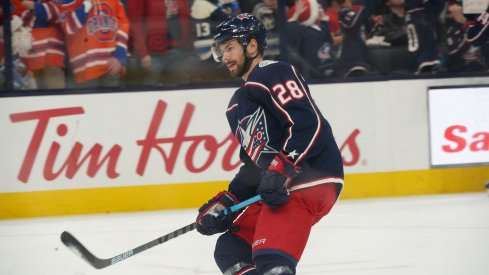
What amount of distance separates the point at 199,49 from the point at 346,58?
0.94 metres


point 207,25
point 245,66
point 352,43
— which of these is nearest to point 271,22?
point 207,25

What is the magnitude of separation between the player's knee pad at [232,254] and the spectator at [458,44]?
343 centimetres

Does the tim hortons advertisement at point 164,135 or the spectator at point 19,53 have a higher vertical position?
the spectator at point 19,53

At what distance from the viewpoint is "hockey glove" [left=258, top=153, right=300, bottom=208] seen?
214 centimetres

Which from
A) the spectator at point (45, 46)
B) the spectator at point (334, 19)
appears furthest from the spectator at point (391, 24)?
the spectator at point (45, 46)

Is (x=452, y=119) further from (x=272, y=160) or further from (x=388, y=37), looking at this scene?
(x=272, y=160)

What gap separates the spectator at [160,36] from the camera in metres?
5.23

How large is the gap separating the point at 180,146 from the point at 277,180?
121 inches

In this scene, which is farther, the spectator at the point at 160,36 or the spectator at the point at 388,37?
the spectator at the point at 388,37

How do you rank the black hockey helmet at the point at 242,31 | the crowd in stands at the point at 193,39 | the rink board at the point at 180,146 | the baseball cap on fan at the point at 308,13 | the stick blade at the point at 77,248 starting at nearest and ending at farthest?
the black hockey helmet at the point at 242,31 < the stick blade at the point at 77,248 < the rink board at the point at 180,146 < the crowd in stands at the point at 193,39 < the baseball cap on fan at the point at 308,13

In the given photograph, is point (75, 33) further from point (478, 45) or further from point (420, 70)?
point (478, 45)

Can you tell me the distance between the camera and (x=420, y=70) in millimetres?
5457

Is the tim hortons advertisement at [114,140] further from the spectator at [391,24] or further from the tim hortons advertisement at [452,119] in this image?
the tim hortons advertisement at [452,119]

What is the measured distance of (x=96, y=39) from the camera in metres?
5.23
